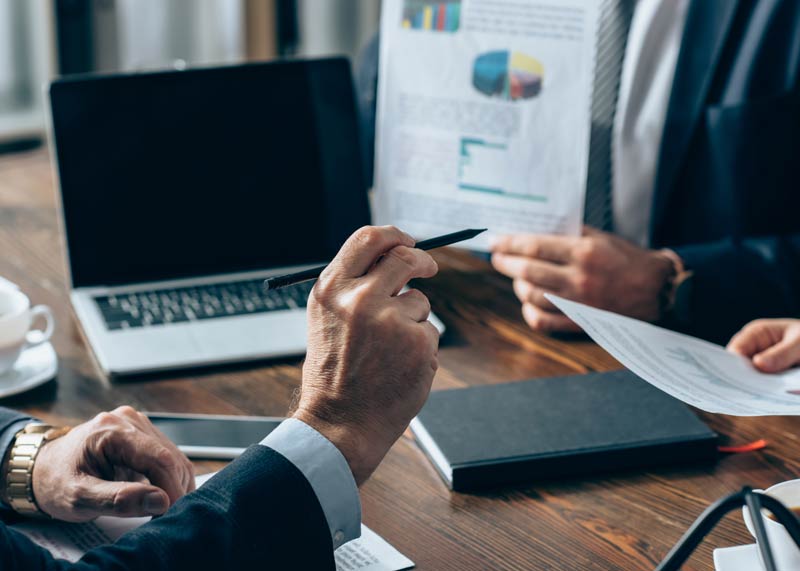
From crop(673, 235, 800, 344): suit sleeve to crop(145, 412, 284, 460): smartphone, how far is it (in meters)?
0.63

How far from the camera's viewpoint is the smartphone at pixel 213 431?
1.00 meters

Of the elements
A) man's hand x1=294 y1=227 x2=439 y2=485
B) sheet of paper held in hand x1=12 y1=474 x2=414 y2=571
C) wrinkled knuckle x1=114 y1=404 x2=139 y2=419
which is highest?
man's hand x1=294 y1=227 x2=439 y2=485

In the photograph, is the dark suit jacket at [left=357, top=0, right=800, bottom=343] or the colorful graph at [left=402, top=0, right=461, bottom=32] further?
the dark suit jacket at [left=357, top=0, right=800, bottom=343]

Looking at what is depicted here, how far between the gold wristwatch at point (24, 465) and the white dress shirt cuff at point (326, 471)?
0.84 ft

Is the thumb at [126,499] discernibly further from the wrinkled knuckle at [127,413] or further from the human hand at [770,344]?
the human hand at [770,344]

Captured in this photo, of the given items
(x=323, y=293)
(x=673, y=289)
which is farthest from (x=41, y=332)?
(x=673, y=289)

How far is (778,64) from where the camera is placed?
5.07 ft

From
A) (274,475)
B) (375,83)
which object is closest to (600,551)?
(274,475)

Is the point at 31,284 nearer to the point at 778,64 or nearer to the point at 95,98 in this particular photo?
the point at 95,98

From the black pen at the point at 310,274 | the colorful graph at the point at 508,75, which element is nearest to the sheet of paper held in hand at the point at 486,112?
the colorful graph at the point at 508,75

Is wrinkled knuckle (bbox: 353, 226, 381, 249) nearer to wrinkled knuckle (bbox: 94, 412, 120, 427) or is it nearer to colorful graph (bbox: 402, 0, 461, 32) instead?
wrinkled knuckle (bbox: 94, 412, 120, 427)

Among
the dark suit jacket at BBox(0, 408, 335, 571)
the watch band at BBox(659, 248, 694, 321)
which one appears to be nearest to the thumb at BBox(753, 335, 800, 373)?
the watch band at BBox(659, 248, 694, 321)

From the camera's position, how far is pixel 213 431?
3.42 feet

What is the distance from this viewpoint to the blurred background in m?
2.98
